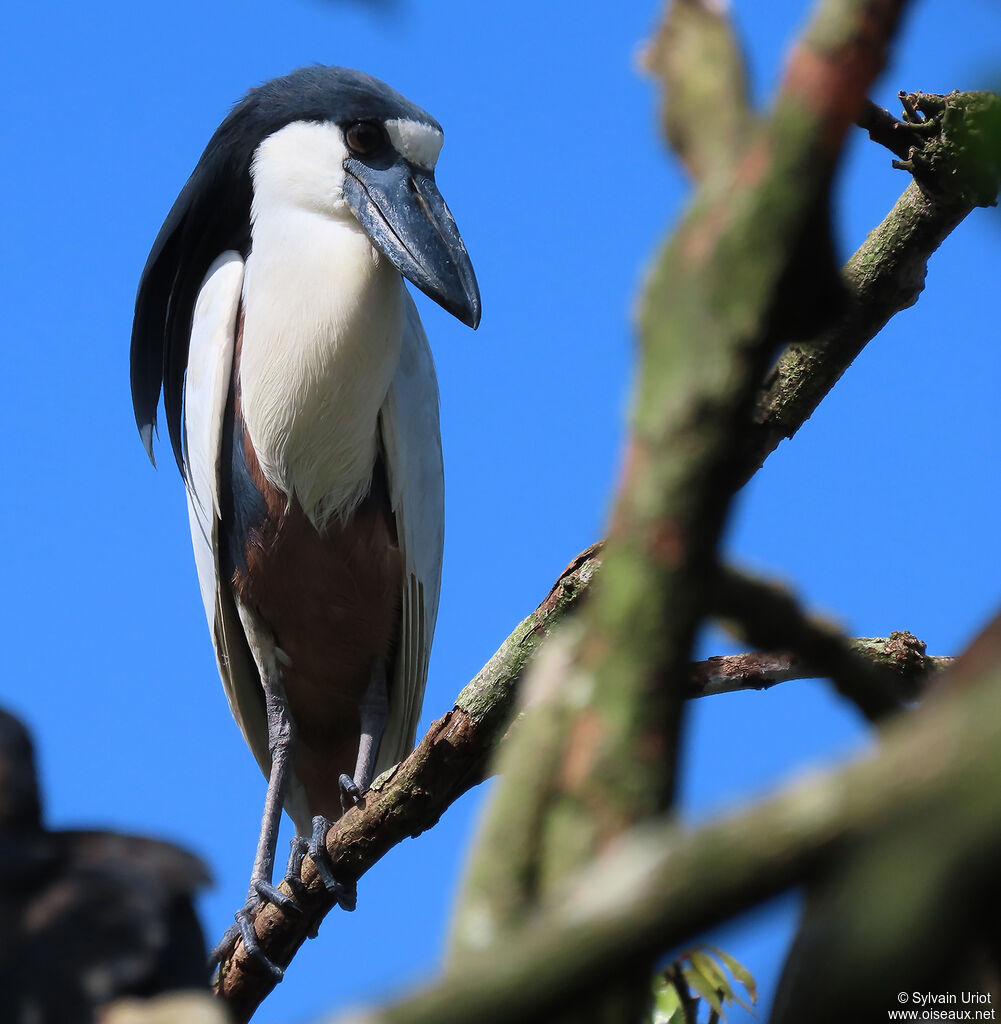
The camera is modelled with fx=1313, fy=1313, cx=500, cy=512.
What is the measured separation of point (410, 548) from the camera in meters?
4.64

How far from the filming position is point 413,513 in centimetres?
466

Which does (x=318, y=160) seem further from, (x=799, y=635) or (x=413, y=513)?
(x=799, y=635)

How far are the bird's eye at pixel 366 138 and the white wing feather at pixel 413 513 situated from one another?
546mm

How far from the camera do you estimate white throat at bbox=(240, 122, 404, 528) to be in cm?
441

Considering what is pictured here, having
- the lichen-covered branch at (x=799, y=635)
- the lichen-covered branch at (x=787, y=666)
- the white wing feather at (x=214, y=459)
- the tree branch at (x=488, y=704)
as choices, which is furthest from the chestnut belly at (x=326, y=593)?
the lichen-covered branch at (x=799, y=635)

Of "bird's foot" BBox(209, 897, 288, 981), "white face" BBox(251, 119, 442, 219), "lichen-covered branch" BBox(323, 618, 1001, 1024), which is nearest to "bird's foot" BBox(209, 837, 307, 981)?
"bird's foot" BBox(209, 897, 288, 981)

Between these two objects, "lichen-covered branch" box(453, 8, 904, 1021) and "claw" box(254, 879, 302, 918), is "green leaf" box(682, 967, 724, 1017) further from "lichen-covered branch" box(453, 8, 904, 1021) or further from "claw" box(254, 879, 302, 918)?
"lichen-covered branch" box(453, 8, 904, 1021)

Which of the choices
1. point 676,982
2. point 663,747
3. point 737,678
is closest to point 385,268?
point 737,678

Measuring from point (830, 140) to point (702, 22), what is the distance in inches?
10.2

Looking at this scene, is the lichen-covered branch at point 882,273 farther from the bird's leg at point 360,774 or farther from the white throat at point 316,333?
the white throat at point 316,333

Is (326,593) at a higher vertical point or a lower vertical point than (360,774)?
higher

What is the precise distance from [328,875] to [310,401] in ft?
5.28

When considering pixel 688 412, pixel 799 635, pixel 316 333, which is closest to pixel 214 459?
pixel 316 333

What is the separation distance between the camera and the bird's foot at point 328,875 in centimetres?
Result: 353
